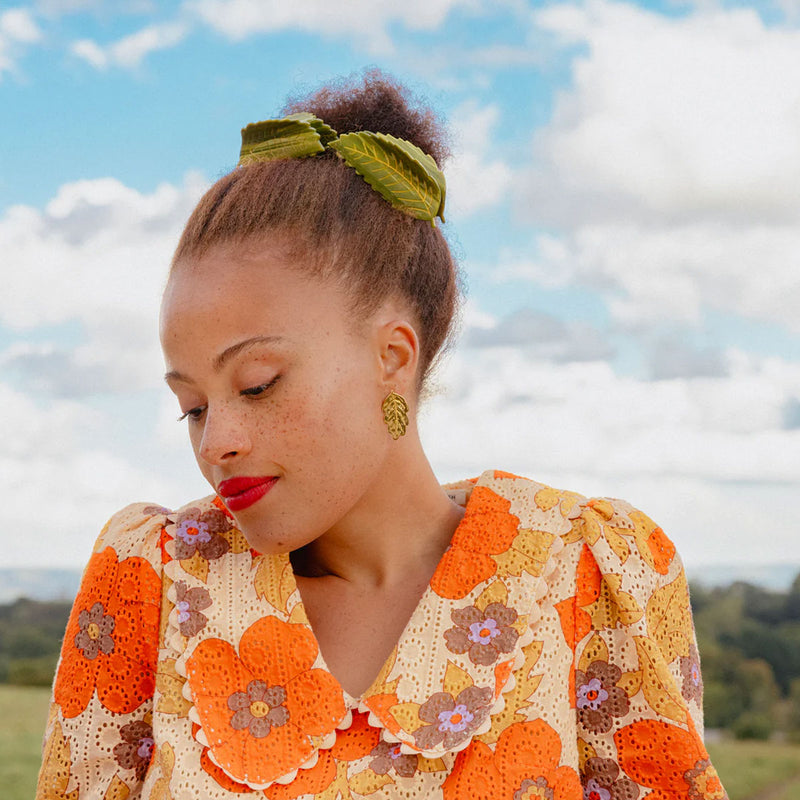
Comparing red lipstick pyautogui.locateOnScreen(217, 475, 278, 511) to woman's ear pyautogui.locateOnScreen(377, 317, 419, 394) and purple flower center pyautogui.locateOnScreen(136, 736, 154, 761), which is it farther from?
purple flower center pyautogui.locateOnScreen(136, 736, 154, 761)

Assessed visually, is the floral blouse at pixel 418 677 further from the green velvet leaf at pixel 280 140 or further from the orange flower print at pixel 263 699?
the green velvet leaf at pixel 280 140

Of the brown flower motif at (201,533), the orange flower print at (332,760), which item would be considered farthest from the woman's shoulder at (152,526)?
the orange flower print at (332,760)

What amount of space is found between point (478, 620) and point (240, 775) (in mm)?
441

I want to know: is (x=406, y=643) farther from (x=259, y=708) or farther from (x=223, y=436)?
(x=223, y=436)

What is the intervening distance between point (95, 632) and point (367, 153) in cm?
95

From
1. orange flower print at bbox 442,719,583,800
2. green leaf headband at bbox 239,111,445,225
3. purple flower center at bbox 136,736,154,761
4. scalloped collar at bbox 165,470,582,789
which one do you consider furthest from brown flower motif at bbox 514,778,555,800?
green leaf headband at bbox 239,111,445,225

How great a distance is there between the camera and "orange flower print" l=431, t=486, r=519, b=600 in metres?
1.56

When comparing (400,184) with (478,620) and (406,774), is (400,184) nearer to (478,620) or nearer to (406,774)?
(478,620)

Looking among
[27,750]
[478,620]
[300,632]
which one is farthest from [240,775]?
[27,750]

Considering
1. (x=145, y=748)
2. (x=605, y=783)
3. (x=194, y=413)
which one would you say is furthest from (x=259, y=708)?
(x=605, y=783)

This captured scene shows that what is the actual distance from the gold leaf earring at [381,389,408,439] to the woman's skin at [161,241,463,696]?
11 millimetres

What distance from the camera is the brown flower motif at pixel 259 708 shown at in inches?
58.3

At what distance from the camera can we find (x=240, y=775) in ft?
4.67

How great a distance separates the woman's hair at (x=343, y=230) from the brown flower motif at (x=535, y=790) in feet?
2.24
